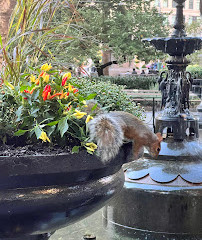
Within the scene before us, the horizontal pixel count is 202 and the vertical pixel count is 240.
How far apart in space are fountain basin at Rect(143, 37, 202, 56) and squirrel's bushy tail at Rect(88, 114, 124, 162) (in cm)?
378

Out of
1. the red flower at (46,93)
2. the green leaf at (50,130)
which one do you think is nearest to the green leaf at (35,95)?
the red flower at (46,93)

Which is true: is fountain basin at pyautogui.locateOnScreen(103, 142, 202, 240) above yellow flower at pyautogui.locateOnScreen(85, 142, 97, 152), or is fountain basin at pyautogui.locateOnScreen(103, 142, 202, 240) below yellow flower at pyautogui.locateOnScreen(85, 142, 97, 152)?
below

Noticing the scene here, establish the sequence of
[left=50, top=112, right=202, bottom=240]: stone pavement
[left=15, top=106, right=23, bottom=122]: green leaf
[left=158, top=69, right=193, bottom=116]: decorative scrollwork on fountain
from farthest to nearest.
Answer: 1. [left=158, top=69, right=193, bottom=116]: decorative scrollwork on fountain
2. [left=50, top=112, right=202, bottom=240]: stone pavement
3. [left=15, top=106, right=23, bottom=122]: green leaf

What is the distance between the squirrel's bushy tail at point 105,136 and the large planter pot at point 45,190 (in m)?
→ 0.05

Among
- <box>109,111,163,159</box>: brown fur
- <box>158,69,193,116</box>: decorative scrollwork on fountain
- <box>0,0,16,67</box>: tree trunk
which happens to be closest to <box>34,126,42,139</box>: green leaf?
<box>109,111,163,159</box>: brown fur

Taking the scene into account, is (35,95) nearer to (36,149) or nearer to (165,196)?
(36,149)

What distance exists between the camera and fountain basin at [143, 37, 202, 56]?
584 cm

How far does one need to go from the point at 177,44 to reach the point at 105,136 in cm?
396

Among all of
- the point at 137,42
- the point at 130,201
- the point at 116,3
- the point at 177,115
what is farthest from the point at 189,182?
the point at 116,3

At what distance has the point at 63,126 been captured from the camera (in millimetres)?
2186

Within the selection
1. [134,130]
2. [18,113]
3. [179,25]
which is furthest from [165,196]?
[18,113]

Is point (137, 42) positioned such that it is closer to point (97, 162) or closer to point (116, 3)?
point (116, 3)

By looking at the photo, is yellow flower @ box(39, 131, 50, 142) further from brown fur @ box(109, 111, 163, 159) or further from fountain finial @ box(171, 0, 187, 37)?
fountain finial @ box(171, 0, 187, 37)

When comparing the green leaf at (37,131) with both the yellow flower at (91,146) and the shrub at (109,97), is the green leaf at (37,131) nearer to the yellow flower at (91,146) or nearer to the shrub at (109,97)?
the yellow flower at (91,146)
